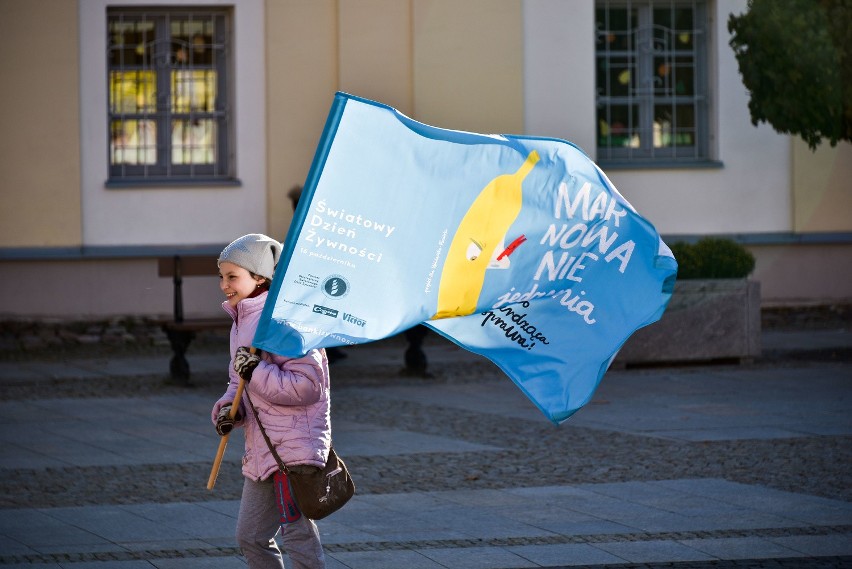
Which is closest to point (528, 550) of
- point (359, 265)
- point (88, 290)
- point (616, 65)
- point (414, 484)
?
point (414, 484)

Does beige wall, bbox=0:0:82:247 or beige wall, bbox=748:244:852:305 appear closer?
beige wall, bbox=0:0:82:247

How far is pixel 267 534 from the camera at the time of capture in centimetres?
496

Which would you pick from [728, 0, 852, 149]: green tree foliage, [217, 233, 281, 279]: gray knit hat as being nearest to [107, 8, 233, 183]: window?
[728, 0, 852, 149]: green tree foliage

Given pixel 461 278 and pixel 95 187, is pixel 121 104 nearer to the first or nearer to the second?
pixel 95 187

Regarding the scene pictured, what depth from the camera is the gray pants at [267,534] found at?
16.2 ft

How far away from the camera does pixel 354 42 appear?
16.9m

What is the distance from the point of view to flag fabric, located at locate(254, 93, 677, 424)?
4555 mm

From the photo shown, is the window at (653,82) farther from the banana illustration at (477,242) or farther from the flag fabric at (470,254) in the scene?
the banana illustration at (477,242)

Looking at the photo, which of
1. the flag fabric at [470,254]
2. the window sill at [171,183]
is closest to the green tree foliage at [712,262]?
the window sill at [171,183]

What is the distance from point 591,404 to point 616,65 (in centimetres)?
782

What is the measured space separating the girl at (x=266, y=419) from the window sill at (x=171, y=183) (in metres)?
12.1

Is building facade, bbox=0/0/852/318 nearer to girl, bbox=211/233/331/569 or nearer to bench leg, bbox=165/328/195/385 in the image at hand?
bench leg, bbox=165/328/195/385

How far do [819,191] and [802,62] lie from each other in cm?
516

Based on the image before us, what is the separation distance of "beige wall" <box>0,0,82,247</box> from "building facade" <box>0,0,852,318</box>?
0.02 metres
